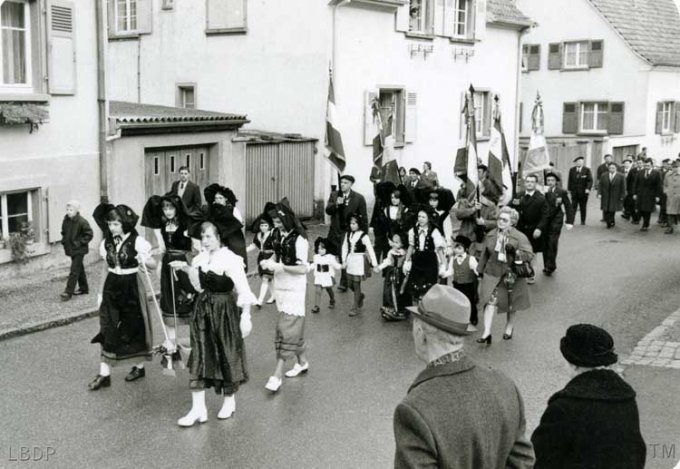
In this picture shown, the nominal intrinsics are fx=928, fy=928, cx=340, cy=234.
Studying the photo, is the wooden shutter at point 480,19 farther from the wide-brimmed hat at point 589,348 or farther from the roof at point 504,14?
the wide-brimmed hat at point 589,348

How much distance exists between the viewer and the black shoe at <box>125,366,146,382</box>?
9.54m

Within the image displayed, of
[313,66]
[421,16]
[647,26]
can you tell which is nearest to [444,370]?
[313,66]

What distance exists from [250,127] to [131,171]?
6.43 meters

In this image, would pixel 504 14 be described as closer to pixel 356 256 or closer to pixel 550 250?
pixel 550 250

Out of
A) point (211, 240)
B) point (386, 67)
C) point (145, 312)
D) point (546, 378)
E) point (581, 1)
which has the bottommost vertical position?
point (546, 378)

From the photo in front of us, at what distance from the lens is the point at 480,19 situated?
27.1 m

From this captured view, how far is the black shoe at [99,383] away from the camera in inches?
361

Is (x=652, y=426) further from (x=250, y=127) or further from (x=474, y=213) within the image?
(x=250, y=127)

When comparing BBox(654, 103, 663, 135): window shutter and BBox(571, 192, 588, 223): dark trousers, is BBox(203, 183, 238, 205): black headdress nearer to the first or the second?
BBox(571, 192, 588, 223): dark trousers

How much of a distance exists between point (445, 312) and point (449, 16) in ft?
75.1

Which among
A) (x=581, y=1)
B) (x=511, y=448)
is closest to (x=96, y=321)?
(x=511, y=448)

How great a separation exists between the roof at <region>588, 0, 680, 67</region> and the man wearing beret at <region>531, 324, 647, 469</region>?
34.1 m

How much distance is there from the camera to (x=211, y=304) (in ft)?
26.9

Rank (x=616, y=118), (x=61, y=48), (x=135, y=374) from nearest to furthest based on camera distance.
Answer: (x=135, y=374), (x=61, y=48), (x=616, y=118)
